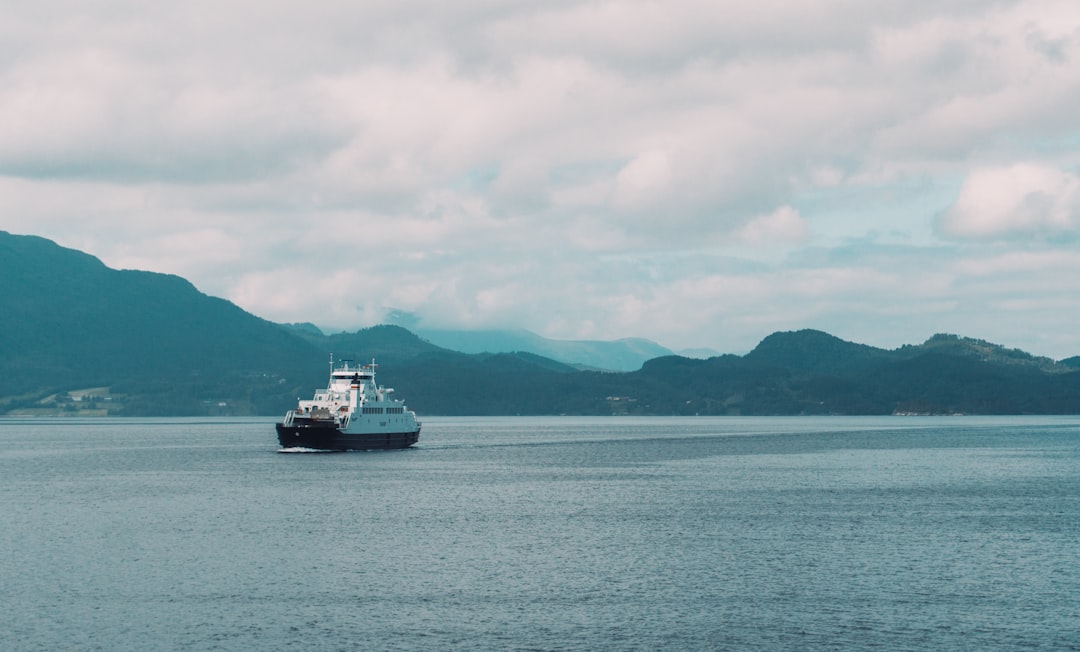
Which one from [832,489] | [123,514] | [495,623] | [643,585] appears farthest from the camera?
[832,489]

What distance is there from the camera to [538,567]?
273 ft

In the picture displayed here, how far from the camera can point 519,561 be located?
85.9 meters

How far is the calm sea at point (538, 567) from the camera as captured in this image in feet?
203

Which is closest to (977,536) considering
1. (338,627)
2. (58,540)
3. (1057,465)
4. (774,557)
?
(774,557)

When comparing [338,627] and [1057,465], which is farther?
[1057,465]

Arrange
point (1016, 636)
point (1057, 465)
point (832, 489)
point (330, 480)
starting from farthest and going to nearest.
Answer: point (1057, 465) → point (330, 480) → point (832, 489) → point (1016, 636)

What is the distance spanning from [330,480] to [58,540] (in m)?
59.9

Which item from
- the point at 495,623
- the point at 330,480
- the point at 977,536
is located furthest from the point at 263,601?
the point at 330,480

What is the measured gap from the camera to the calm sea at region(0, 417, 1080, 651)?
61.8 meters

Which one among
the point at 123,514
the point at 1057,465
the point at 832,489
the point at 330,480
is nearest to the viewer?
the point at 123,514

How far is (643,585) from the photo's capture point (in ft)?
249

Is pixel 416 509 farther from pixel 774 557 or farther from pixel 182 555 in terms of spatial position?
pixel 774 557

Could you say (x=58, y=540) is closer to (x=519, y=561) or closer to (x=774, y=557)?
(x=519, y=561)

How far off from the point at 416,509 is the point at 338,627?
57.9 meters
